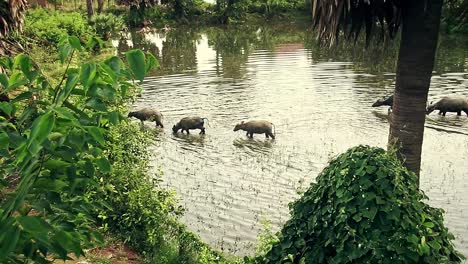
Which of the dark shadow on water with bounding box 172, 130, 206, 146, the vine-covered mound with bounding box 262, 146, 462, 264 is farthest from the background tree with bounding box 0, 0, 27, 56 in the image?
the vine-covered mound with bounding box 262, 146, 462, 264

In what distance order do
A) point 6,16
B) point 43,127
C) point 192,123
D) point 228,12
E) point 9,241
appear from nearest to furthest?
point 43,127, point 9,241, point 6,16, point 192,123, point 228,12

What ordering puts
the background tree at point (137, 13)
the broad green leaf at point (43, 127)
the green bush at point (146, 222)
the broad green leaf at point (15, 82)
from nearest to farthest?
the broad green leaf at point (43, 127)
the broad green leaf at point (15, 82)
the green bush at point (146, 222)
the background tree at point (137, 13)

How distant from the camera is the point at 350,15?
583 centimetres

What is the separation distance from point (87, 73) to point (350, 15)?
4597 mm

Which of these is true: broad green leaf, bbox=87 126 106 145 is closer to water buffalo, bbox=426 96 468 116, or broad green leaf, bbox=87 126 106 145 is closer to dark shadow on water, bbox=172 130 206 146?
dark shadow on water, bbox=172 130 206 146

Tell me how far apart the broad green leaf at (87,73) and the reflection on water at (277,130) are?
5.35 meters

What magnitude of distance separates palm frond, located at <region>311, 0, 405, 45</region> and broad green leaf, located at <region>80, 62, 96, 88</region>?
386cm

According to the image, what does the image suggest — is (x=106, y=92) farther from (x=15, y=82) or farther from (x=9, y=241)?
(x=9, y=241)

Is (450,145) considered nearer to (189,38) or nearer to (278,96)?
(278,96)

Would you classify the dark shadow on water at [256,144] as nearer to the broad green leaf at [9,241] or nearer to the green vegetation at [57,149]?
the green vegetation at [57,149]

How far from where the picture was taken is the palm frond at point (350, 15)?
17.6ft

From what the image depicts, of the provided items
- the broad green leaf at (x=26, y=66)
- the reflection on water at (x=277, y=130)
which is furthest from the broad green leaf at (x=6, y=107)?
the reflection on water at (x=277, y=130)

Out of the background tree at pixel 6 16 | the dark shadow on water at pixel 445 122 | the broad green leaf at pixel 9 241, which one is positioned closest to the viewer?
the broad green leaf at pixel 9 241


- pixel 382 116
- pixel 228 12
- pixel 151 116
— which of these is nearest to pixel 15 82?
pixel 151 116
